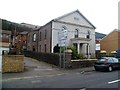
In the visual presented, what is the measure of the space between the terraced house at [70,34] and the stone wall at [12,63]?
19725 millimetres

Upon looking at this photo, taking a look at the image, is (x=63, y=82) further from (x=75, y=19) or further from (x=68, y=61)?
(x=75, y=19)

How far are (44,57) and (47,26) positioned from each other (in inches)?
508

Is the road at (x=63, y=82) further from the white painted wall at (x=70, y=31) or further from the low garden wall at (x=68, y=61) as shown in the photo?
the white painted wall at (x=70, y=31)

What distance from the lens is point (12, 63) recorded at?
66.9ft

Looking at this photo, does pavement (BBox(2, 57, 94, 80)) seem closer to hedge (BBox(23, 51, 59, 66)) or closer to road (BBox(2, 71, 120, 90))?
road (BBox(2, 71, 120, 90))

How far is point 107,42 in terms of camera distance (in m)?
53.1

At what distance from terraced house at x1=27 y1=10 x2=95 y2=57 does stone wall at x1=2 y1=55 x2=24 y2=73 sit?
1972 centimetres

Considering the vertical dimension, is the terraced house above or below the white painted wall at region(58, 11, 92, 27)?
below

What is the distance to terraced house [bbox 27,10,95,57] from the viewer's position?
136 feet

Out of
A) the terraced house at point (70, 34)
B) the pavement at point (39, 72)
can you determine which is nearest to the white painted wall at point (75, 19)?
the terraced house at point (70, 34)

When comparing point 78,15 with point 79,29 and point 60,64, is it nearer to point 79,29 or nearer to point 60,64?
point 79,29

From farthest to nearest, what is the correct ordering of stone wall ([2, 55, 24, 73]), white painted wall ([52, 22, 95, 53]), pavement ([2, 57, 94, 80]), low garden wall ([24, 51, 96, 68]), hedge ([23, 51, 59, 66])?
1. white painted wall ([52, 22, 95, 53])
2. hedge ([23, 51, 59, 66])
3. low garden wall ([24, 51, 96, 68])
4. stone wall ([2, 55, 24, 73])
5. pavement ([2, 57, 94, 80])

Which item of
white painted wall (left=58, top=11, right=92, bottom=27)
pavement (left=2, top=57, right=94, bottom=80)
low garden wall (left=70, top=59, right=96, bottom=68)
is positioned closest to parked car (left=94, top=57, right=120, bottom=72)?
pavement (left=2, top=57, right=94, bottom=80)

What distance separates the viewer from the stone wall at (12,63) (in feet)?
65.7
